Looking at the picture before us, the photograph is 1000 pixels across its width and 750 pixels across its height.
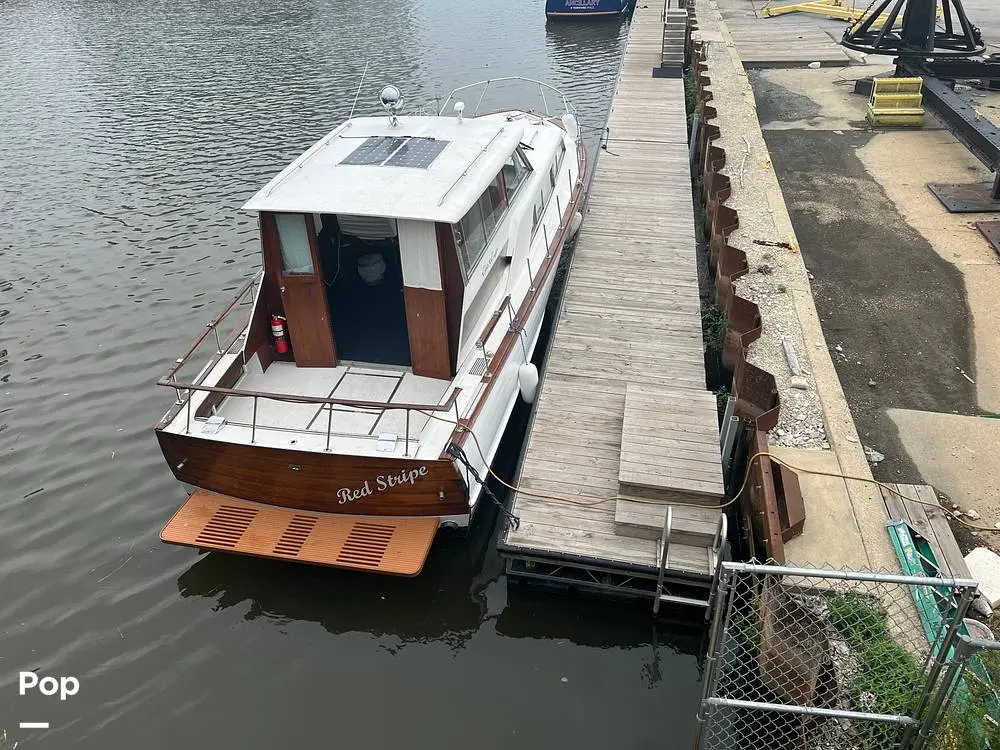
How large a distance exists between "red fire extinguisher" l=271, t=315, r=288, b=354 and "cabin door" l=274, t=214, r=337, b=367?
0.16m

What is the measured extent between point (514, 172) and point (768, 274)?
374 centimetres

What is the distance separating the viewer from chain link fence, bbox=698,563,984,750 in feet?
14.3

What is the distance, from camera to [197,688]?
6289mm

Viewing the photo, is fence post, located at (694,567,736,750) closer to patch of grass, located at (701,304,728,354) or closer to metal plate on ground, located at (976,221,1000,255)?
patch of grass, located at (701,304,728,354)

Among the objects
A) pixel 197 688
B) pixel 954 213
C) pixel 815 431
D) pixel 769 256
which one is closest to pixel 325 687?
pixel 197 688

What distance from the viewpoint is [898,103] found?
52.8 feet

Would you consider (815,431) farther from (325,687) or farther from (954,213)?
(954,213)

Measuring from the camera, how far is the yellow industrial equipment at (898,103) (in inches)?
626

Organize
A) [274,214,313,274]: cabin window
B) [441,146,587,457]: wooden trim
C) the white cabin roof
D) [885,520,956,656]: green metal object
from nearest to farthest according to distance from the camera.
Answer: [885,520,956,656]: green metal object < [441,146,587,457]: wooden trim < the white cabin roof < [274,214,313,274]: cabin window

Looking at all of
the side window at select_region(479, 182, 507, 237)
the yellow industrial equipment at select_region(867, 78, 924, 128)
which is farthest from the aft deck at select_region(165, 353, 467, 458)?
the yellow industrial equipment at select_region(867, 78, 924, 128)

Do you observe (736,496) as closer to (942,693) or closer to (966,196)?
(942,693)

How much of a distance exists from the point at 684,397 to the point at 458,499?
267 cm

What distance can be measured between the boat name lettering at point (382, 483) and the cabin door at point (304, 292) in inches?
78.0

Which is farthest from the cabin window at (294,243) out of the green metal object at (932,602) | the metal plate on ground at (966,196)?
the metal plate on ground at (966,196)
